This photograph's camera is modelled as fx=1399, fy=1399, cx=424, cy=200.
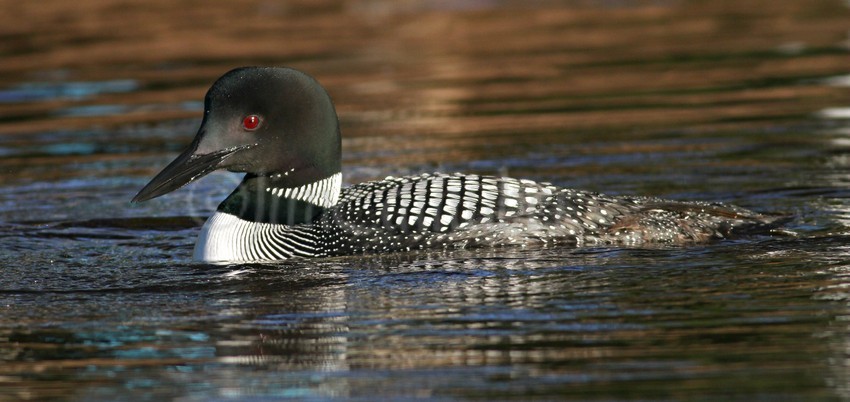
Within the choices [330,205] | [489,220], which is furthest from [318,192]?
[489,220]

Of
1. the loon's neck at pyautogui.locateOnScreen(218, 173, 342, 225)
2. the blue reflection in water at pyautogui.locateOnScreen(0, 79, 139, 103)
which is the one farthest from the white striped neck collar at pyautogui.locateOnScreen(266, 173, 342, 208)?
the blue reflection in water at pyautogui.locateOnScreen(0, 79, 139, 103)

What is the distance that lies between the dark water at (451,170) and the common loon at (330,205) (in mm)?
133

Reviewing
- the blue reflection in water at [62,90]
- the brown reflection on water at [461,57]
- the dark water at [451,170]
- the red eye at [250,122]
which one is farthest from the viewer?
the blue reflection in water at [62,90]

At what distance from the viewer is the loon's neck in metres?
6.55

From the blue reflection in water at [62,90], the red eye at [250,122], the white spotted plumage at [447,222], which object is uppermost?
the blue reflection in water at [62,90]

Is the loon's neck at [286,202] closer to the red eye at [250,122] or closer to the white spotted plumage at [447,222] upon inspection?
the white spotted plumage at [447,222]

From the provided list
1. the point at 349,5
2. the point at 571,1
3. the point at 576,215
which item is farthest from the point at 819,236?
the point at 349,5

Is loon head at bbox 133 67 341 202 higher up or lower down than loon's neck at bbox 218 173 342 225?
higher up

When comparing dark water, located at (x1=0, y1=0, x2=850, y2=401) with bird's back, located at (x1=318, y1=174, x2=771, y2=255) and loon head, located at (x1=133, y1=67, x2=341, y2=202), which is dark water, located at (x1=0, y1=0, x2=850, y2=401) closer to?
bird's back, located at (x1=318, y1=174, x2=771, y2=255)

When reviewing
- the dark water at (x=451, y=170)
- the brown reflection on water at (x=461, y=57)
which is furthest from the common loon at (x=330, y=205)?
the brown reflection on water at (x=461, y=57)

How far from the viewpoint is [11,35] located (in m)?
16.0

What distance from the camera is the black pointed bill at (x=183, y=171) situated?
6.28 metres

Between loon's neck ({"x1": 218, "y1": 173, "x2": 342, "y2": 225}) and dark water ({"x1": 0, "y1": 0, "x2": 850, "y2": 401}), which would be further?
loon's neck ({"x1": 218, "y1": 173, "x2": 342, "y2": 225})

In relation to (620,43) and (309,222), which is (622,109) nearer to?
(620,43)
